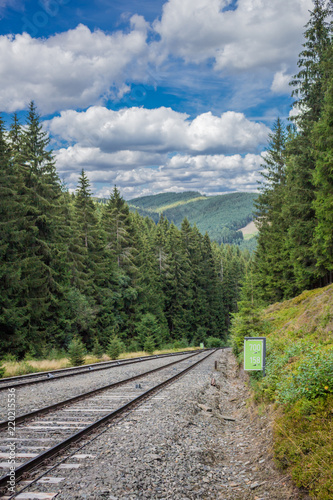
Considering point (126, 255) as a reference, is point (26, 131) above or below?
above

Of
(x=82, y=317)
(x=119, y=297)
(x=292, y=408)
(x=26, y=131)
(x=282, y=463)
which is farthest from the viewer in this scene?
(x=119, y=297)

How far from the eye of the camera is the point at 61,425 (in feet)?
22.9

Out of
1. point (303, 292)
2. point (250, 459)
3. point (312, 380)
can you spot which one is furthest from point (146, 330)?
point (312, 380)

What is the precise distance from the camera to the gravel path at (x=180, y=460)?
14.5 feet

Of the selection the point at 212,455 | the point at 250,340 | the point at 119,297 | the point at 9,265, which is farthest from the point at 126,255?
the point at 212,455

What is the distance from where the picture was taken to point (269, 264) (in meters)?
31.0

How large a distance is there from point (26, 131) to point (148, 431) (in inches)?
941

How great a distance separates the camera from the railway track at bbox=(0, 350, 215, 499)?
5223mm

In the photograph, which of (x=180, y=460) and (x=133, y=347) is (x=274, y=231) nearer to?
(x=133, y=347)

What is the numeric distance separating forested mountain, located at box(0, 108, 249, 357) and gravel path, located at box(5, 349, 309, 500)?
48.4 feet

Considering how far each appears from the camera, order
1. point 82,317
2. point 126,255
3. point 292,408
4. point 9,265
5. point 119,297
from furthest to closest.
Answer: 1. point 126,255
2. point 119,297
3. point 82,317
4. point 9,265
5. point 292,408

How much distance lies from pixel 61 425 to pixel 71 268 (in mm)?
24815

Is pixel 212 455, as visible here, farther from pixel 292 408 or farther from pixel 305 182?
pixel 305 182

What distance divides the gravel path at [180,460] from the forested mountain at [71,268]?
14.7 meters
